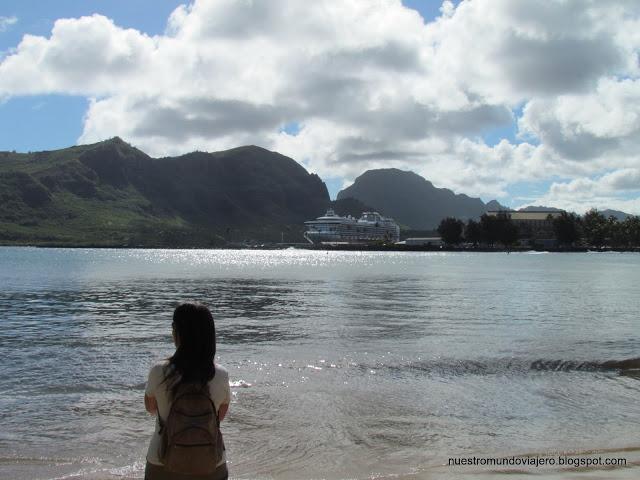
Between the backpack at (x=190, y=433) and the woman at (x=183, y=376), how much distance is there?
0.05ft

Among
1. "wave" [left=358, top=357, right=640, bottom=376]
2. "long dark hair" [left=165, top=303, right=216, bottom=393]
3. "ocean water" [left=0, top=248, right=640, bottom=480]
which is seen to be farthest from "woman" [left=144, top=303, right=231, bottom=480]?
"wave" [left=358, top=357, right=640, bottom=376]

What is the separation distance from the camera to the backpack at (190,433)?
5844mm

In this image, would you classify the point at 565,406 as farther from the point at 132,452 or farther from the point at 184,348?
the point at 184,348

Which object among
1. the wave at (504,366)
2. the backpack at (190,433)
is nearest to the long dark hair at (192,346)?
the backpack at (190,433)

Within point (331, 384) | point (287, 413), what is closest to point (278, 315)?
point (331, 384)

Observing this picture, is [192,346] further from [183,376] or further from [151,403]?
[151,403]

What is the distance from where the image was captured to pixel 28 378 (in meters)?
19.3

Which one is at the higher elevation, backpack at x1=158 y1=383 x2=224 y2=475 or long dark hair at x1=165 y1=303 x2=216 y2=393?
long dark hair at x1=165 y1=303 x2=216 y2=393

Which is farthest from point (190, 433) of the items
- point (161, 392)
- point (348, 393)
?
point (348, 393)

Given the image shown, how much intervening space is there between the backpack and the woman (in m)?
0.02

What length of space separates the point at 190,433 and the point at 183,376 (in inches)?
22.1

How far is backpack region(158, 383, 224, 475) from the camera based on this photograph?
584 centimetres

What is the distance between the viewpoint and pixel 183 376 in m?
5.92

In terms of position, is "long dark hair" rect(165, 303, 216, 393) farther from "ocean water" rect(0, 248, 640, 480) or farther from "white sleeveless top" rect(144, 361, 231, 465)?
"ocean water" rect(0, 248, 640, 480)
